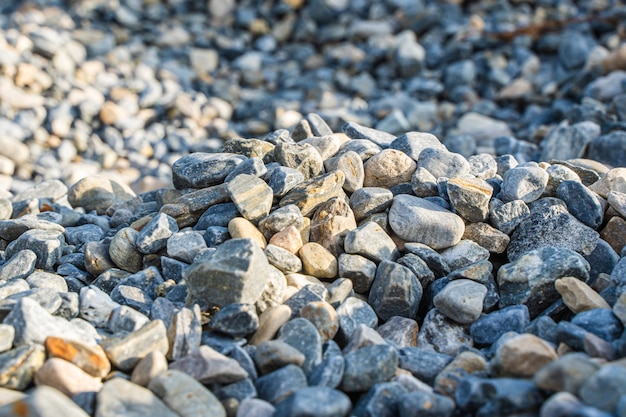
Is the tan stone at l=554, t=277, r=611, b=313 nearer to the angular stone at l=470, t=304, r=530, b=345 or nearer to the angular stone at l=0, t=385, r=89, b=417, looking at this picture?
the angular stone at l=470, t=304, r=530, b=345

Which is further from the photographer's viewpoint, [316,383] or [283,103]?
[283,103]

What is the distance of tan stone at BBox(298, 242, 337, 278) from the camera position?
2154 millimetres

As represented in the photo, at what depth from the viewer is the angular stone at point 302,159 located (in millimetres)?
2475

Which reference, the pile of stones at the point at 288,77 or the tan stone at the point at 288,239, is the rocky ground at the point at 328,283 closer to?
the tan stone at the point at 288,239

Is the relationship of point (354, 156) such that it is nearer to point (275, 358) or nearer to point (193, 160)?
point (193, 160)

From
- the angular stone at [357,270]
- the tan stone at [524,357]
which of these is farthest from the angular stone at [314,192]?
the tan stone at [524,357]

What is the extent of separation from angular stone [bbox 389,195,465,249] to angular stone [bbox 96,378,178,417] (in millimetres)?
1050

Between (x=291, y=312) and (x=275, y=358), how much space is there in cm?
24

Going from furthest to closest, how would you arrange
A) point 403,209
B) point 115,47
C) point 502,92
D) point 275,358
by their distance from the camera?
1. point 115,47
2. point 502,92
3. point 403,209
4. point 275,358

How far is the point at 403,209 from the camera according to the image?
2279 mm

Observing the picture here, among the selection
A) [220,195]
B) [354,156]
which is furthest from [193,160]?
[354,156]

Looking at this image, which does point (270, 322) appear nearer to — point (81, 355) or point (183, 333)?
point (183, 333)

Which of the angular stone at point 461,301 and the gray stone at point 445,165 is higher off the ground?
the gray stone at point 445,165

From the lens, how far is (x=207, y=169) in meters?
2.48
